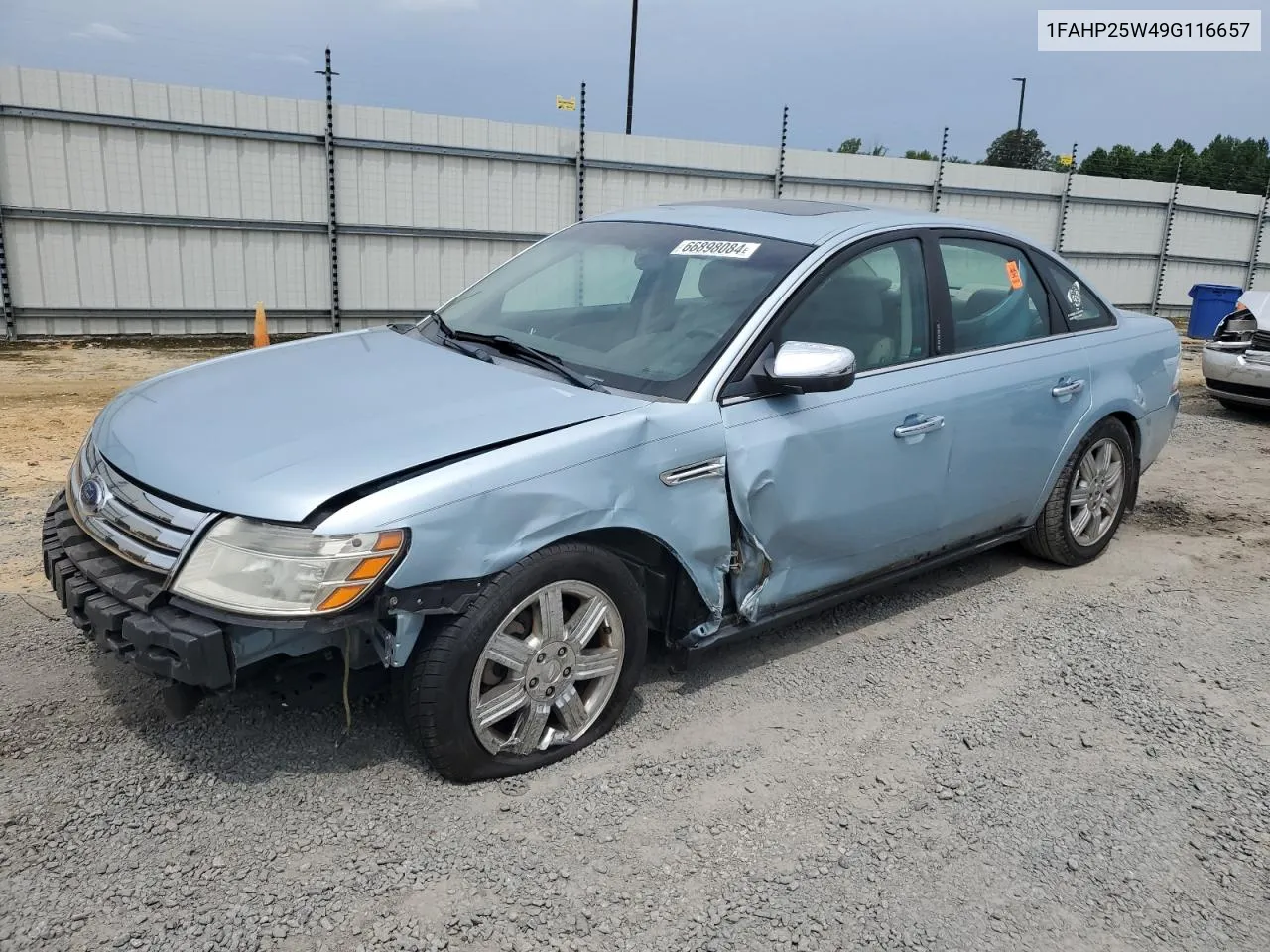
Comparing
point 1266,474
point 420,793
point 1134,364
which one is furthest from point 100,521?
point 1266,474

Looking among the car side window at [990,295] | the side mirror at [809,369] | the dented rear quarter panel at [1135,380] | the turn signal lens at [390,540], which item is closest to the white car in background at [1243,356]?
the dented rear quarter panel at [1135,380]

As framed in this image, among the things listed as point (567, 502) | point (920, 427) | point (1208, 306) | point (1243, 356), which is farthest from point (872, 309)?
point (1208, 306)

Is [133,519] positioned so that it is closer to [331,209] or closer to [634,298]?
[634,298]

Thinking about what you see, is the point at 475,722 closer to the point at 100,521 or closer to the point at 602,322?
the point at 100,521

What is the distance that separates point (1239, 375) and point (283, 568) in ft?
29.9

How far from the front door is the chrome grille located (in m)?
1.64

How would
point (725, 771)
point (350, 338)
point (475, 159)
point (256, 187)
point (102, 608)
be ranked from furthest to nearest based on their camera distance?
1. point (475, 159)
2. point (256, 187)
3. point (350, 338)
4. point (725, 771)
5. point (102, 608)

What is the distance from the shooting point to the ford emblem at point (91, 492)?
2.95 metres

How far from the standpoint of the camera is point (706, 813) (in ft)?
9.75

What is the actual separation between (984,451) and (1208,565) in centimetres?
200

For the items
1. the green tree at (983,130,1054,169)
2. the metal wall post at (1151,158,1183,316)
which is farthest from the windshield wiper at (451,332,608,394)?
the green tree at (983,130,1054,169)

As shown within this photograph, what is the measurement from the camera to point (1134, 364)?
5070mm

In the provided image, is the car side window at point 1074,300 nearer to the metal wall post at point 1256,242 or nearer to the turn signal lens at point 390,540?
the turn signal lens at point 390,540

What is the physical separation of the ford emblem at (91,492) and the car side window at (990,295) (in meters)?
3.17
